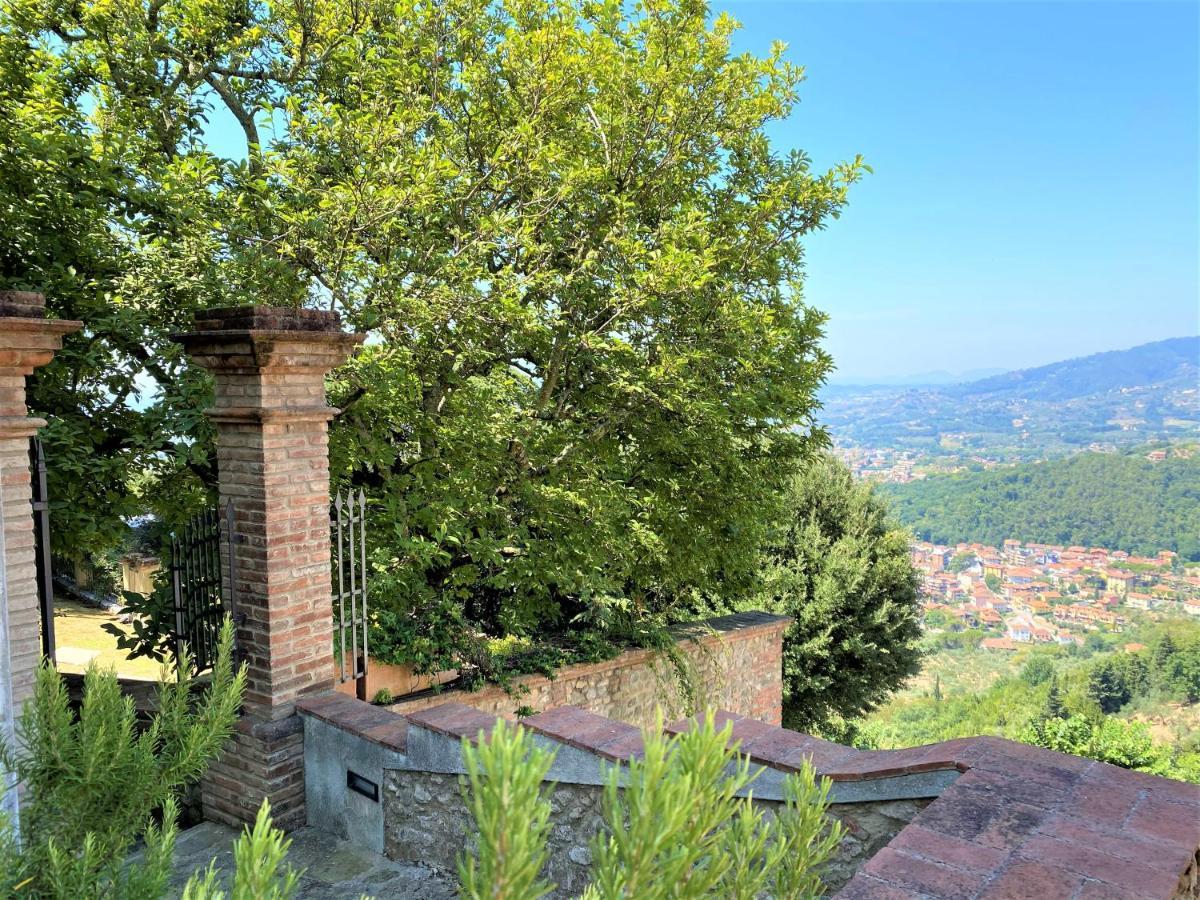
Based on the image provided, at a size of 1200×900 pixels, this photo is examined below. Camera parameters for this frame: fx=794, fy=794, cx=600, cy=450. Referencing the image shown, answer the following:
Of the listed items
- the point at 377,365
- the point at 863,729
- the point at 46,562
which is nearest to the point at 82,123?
the point at 377,365

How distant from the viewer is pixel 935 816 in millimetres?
2697

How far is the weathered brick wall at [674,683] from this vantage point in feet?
26.6

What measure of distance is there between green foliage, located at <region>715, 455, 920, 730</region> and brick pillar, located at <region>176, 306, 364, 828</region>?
1074cm

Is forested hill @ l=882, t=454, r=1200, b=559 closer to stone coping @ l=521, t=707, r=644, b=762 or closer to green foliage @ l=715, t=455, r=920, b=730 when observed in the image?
green foliage @ l=715, t=455, r=920, b=730

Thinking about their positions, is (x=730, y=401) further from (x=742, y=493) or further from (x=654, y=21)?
(x=654, y=21)

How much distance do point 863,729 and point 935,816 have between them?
19161 millimetres

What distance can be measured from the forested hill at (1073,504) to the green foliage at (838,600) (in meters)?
29.5

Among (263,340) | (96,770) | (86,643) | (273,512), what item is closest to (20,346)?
(263,340)

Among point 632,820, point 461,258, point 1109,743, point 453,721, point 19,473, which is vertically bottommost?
point 1109,743

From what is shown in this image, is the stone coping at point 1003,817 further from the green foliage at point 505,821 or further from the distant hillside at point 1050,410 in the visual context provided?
the distant hillside at point 1050,410

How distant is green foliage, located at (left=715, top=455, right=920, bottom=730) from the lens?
14711mm

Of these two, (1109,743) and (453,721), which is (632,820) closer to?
→ (453,721)

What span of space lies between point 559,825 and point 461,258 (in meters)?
5.61

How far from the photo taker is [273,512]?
4.36 meters
